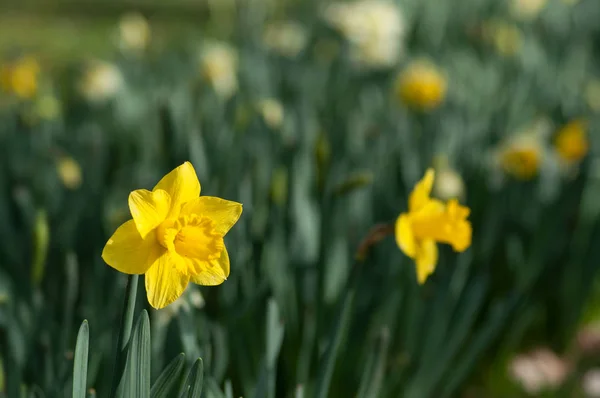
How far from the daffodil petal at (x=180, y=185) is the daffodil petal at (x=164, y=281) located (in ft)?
0.21

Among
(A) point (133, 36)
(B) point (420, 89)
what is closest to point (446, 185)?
(B) point (420, 89)

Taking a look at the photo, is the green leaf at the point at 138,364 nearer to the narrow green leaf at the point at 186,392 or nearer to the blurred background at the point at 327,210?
the narrow green leaf at the point at 186,392

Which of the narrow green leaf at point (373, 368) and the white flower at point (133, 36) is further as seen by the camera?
the white flower at point (133, 36)

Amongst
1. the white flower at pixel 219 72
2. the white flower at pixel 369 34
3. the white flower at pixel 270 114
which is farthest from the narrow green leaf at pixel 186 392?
the white flower at pixel 369 34

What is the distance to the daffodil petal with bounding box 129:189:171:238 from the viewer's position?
0.90 metres

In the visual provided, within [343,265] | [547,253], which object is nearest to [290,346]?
[343,265]

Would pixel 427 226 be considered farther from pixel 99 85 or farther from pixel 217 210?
pixel 99 85

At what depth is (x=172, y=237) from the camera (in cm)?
91

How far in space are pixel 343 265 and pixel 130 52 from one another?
6.82ft

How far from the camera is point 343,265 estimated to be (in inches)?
62.6

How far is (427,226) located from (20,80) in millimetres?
1845

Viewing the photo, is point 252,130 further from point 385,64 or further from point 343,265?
point 385,64

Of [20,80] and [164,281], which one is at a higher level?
[164,281]

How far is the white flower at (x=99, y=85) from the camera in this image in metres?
2.77
